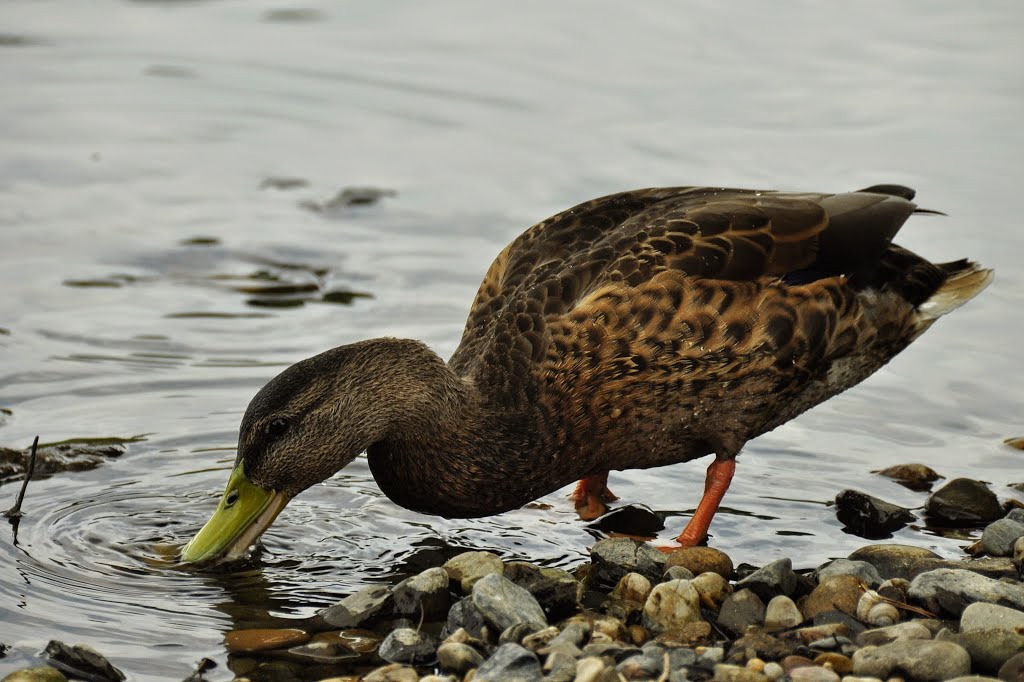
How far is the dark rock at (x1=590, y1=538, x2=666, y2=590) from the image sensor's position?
6082 mm

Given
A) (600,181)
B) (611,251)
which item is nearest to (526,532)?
(611,251)

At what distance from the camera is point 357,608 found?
5.74 metres

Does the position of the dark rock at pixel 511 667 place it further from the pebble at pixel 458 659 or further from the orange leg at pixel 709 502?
the orange leg at pixel 709 502

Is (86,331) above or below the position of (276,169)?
below

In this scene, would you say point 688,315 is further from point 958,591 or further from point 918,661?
point 918,661

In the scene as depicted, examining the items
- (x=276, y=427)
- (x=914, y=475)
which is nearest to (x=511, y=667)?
(x=276, y=427)

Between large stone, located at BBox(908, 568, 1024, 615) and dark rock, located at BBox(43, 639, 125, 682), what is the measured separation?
9.26ft

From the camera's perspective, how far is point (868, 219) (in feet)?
21.7

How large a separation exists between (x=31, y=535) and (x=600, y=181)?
5.32m

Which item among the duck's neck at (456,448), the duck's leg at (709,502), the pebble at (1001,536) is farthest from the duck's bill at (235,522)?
the pebble at (1001,536)

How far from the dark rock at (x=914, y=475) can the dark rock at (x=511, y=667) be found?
2.72 m

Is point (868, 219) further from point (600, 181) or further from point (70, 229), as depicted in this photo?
point (70, 229)

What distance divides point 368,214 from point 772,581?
5.49 meters

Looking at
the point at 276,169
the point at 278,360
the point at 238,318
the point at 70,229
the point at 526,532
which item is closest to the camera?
the point at 526,532
